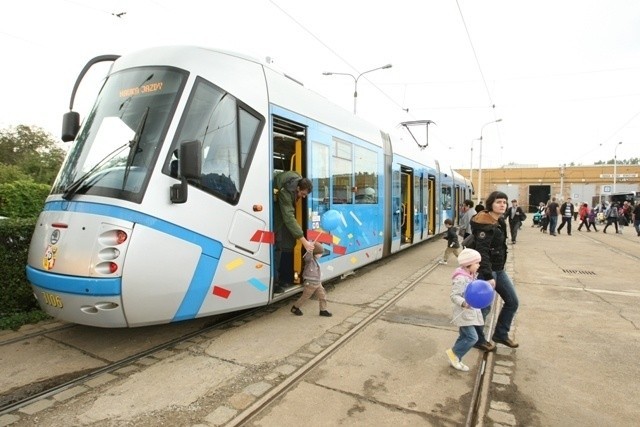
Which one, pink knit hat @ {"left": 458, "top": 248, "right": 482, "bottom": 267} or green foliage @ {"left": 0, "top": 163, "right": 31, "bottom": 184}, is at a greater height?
green foliage @ {"left": 0, "top": 163, "right": 31, "bottom": 184}

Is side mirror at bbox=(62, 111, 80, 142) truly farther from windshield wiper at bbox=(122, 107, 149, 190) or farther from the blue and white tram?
windshield wiper at bbox=(122, 107, 149, 190)

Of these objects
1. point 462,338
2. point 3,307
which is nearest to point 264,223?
point 462,338

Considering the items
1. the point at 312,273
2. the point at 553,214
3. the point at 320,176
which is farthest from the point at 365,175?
the point at 553,214

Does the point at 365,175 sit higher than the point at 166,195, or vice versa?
the point at 365,175

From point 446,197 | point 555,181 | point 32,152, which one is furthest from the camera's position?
point 555,181

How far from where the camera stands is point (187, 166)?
406cm

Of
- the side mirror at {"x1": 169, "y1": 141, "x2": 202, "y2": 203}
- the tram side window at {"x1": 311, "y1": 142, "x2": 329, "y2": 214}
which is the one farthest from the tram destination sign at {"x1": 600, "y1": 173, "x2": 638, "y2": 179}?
the side mirror at {"x1": 169, "y1": 141, "x2": 202, "y2": 203}

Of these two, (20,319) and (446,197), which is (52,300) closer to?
(20,319)

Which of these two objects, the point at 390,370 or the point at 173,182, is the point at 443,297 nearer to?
the point at 390,370

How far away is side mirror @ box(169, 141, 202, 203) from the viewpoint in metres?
4.05

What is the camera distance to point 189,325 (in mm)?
5391

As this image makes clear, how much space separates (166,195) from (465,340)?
3.35 meters

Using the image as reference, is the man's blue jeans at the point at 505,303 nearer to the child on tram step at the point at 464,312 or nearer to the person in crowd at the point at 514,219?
the child on tram step at the point at 464,312

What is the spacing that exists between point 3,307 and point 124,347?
206 cm
